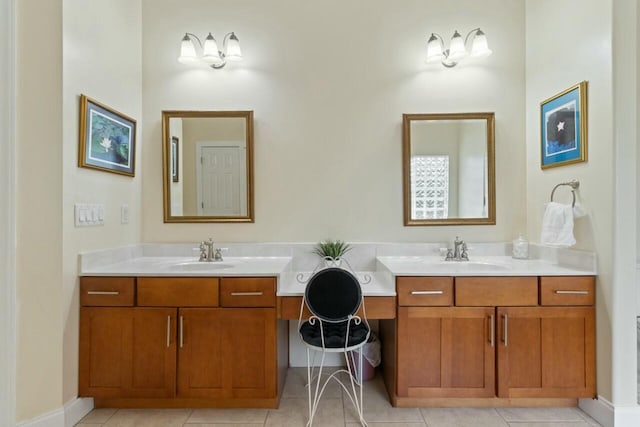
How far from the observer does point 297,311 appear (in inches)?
76.7

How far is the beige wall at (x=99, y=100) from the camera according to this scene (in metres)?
1.81

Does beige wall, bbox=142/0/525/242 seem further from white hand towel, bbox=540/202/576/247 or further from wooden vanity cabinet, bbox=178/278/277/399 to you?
wooden vanity cabinet, bbox=178/278/277/399

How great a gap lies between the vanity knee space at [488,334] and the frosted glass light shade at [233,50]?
194cm

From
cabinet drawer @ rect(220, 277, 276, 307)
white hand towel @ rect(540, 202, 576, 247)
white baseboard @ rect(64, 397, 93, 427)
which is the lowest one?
white baseboard @ rect(64, 397, 93, 427)

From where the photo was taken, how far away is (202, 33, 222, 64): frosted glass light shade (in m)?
2.39

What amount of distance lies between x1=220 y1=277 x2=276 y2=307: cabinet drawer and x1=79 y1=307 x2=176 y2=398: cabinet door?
1.05 feet

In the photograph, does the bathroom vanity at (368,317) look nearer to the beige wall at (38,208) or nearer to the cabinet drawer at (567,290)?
the cabinet drawer at (567,290)

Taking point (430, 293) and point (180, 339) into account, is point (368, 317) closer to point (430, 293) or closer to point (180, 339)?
point (430, 293)

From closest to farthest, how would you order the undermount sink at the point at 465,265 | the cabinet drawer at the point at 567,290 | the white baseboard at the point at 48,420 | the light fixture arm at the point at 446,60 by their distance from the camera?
the white baseboard at the point at 48,420
the cabinet drawer at the point at 567,290
the undermount sink at the point at 465,265
the light fixture arm at the point at 446,60

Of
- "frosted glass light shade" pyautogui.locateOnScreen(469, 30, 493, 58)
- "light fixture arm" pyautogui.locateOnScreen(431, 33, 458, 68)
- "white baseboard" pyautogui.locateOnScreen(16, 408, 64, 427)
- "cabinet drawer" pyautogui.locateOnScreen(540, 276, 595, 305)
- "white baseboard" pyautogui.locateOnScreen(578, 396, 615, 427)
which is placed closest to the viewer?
"white baseboard" pyautogui.locateOnScreen(16, 408, 64, 427)

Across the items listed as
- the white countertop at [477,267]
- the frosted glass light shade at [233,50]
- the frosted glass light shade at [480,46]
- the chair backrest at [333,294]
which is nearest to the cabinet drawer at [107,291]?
the chair backrest at [333,294]

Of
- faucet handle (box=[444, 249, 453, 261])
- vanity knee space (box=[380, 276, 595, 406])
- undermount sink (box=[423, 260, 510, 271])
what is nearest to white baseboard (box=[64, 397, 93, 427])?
vanity knee space (box=[380, 276, 595, 406])

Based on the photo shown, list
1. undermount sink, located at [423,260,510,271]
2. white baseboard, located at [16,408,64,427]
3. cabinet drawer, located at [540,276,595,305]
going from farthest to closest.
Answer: undermount sink, located at [423,260,510,271]
cabinet drawer, located at [540,276,595,305]
white baseboard, located at [16,408,64,427]

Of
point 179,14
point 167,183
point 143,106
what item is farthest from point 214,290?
point 179,14
